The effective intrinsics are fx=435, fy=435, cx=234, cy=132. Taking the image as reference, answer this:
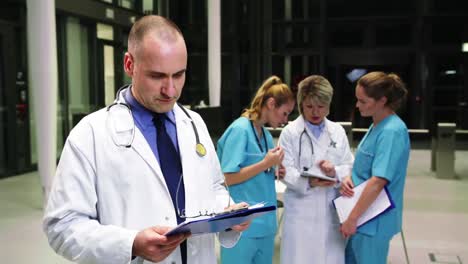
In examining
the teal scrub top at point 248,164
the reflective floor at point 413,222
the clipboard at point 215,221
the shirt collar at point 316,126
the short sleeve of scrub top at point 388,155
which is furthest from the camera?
the reflective floor at point 413,222

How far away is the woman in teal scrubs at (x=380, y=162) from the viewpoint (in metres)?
2.38

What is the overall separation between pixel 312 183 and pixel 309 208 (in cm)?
16

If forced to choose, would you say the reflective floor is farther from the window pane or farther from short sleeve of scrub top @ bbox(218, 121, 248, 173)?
the window pane

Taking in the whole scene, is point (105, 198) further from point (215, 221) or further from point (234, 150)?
point (234, 150)

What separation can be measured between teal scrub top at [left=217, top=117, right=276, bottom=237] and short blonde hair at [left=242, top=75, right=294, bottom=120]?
0.08 m

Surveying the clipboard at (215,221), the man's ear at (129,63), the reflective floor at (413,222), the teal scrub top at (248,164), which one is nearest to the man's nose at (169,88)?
the man's ear at (129,63)

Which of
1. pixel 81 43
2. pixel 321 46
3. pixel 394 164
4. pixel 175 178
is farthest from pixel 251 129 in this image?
pixel 321 46

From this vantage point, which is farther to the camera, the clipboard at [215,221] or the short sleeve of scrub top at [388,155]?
the short sleeve of scrub top at [388,155]

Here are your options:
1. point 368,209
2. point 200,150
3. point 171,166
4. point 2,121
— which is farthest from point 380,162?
point 2,121

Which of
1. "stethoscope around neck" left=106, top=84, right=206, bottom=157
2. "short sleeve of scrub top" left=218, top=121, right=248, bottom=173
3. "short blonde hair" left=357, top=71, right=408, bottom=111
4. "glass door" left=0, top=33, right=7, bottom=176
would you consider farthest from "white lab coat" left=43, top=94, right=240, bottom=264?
"glass door" left=0, top=33, right=7, bottom=176

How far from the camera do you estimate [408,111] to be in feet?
44.3

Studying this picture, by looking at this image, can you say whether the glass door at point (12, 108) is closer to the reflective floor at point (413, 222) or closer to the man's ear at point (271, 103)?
the reflective floor at point (413, 222)

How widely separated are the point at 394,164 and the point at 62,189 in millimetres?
1765

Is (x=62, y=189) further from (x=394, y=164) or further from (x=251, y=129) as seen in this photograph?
(x=394, y=164)
